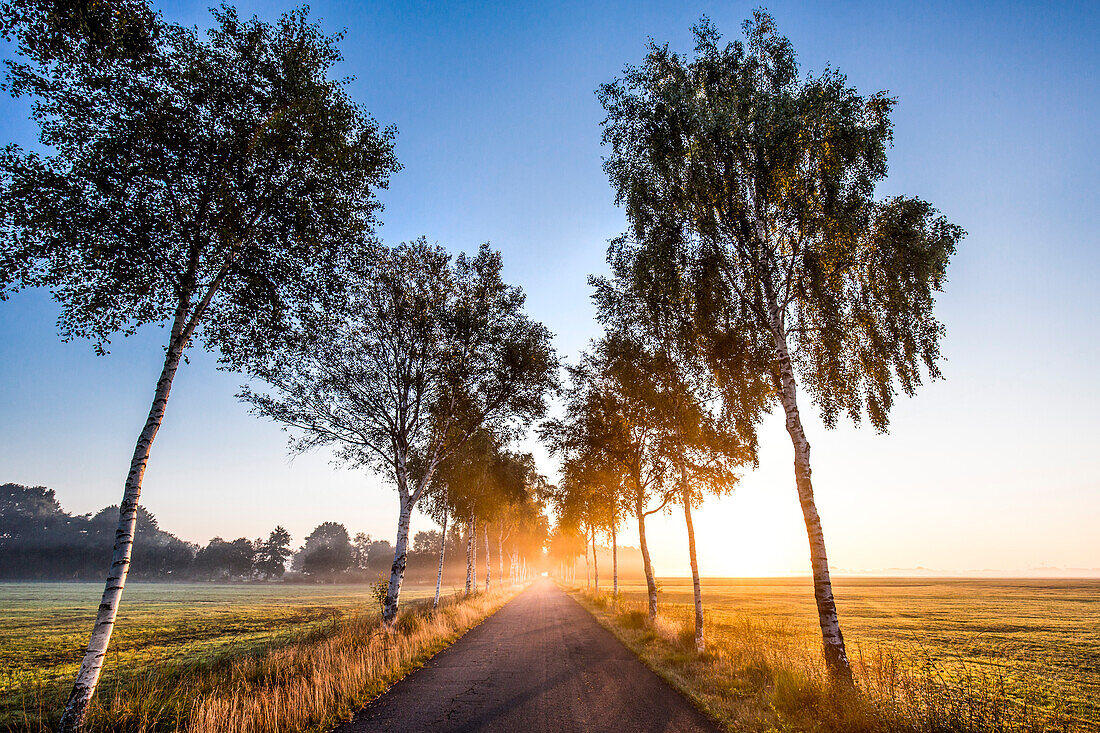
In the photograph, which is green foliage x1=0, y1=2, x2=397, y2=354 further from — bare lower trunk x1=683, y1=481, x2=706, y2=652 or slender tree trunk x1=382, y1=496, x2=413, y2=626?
bare lower trunk x1=683, y1=481, x2=706, y2=652

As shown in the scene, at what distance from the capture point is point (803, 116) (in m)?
10.1

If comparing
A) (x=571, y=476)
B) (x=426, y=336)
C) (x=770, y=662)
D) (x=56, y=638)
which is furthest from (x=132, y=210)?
(x=56, y=638)

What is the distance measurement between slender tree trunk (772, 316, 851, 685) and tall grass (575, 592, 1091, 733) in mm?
427

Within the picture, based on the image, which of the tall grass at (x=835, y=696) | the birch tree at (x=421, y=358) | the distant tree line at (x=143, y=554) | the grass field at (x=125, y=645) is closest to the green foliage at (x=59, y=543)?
the distant tree line at (x=143, y=554)

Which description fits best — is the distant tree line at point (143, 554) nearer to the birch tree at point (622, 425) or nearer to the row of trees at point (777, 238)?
the birch tree at point (622, 425)

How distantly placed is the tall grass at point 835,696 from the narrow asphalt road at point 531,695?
0.82 meters

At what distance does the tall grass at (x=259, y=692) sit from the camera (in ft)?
22.6

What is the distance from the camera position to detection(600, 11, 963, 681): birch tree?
1025 cm

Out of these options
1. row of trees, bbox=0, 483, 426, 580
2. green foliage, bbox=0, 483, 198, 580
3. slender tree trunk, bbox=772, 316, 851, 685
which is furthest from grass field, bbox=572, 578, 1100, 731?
green foliage, bbox=0, 483, 198, 580

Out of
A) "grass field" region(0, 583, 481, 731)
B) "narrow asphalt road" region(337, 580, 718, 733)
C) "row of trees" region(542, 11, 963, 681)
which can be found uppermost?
"row of trees" region(542, 11, 963, 681)

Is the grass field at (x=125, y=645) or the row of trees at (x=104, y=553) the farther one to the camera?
the row of trees at (x=104, y=553)

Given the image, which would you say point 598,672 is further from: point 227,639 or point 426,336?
point 227,639

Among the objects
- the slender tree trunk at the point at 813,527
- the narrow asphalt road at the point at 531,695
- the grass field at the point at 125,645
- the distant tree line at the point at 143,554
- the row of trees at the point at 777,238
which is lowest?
the distant tree line at the point at 143,554

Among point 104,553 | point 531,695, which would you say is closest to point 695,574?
point 531,695
